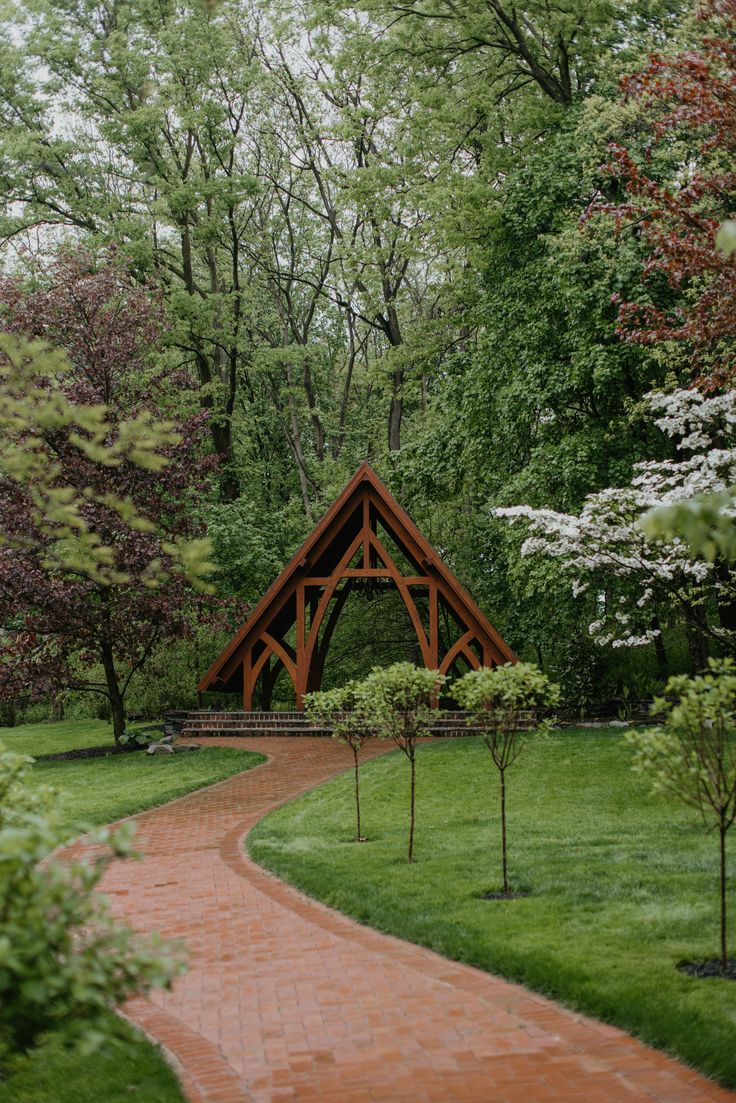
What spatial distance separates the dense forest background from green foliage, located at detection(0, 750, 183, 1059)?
10.4 m

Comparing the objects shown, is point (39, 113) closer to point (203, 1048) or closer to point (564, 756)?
point (564, 756)

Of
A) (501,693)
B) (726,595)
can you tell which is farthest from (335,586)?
(501,693)

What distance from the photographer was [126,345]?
1980cm

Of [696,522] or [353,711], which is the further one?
[353,711]

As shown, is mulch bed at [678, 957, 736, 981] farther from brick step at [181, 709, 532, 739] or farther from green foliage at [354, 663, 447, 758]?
brick step at [181, 709, 532, 739]

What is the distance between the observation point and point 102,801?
14.5 metres

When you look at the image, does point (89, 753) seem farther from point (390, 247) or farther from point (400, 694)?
point (390, 247)

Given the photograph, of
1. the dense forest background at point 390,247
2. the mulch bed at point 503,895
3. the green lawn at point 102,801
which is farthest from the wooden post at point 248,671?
the mulch bed at point 503,895

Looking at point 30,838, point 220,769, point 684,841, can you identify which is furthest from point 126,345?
point 30,838

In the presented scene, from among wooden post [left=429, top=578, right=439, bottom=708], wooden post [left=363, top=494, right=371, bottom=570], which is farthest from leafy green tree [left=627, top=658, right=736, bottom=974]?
wooden post [left=363, top=494, right=371, bottom=570]

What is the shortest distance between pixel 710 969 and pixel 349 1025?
7.74 ft

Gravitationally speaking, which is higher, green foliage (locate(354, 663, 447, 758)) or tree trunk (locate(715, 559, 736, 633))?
tree trunk (locate(715, 559, 736, 633))

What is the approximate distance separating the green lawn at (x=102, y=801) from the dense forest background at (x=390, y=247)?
1.91 metres

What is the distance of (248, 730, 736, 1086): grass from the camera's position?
6105 millimetres
